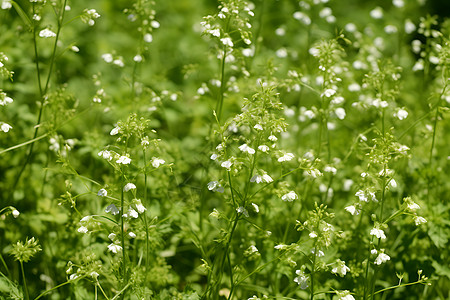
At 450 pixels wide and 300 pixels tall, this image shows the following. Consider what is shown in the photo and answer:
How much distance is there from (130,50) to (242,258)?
4.52 meters

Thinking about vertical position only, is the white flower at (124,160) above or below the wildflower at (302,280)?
above

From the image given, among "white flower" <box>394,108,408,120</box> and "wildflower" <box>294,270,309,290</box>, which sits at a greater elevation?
"white flower" <box>394,108,408,120</box>

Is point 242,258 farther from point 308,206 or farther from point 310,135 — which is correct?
point 310,135

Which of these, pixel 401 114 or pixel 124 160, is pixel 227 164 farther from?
pixel 401 114

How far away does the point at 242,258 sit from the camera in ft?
13.6

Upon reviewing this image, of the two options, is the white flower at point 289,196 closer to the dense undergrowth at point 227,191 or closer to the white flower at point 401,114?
the dense undergrowth at point 227,191

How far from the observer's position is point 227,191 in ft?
15.1

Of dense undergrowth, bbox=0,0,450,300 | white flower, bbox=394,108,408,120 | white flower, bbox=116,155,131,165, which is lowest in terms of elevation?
dense undergrowth, bbox=0,0,450,300

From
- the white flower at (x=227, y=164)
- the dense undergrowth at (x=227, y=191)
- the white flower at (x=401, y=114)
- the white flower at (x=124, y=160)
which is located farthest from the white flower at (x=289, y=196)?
the white flower at (x=401, y=114)

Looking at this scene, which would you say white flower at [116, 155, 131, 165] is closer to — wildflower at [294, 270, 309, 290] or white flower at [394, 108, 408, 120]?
wildflower at [294, 270, 309, 290]

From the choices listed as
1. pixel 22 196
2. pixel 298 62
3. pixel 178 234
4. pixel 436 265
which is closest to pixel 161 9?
pixel 298 62

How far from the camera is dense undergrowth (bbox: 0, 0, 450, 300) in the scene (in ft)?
10.9

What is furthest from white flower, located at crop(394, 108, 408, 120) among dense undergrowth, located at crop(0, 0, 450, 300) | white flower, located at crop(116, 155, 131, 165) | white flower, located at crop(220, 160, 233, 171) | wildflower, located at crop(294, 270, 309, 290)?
white flower, located at crop(116, 155, 131, 165)

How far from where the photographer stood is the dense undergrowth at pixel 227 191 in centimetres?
332
